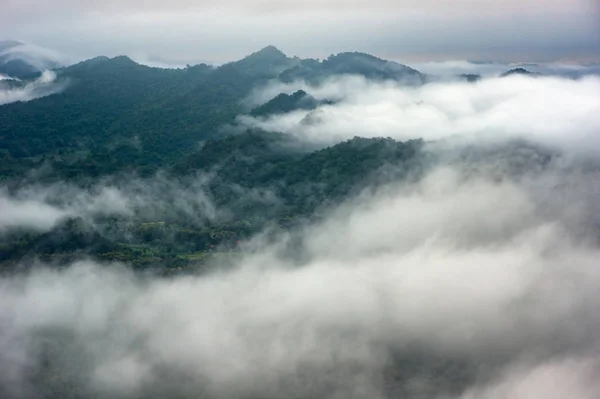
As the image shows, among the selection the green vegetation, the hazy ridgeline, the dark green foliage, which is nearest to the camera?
the hazy ridgeline

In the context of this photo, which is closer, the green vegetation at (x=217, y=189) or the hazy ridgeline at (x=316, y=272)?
the hazy ridgeline at (x=316, y=272)

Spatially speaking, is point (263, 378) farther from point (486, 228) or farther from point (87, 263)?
point (486, 228)

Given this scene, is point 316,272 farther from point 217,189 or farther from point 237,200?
point 217,189

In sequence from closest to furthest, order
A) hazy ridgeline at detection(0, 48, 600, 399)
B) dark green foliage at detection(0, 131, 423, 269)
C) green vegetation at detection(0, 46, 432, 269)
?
hazy ridgeline at detection(0, 48, 600, 399) → dark green foliage at detection(0, 131, 423, 269) → green vegetation at detection(0, 46, 432, 269)

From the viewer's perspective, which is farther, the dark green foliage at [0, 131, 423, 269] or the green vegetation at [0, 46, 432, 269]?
the green vegetation at [0, 46, 432, 269]

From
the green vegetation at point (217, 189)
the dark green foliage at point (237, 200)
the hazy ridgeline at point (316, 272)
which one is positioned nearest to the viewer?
the hazy ridgeline at point (316, 272)

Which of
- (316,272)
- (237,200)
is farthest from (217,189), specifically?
(316,272)

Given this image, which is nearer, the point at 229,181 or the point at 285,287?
the point at 285,287

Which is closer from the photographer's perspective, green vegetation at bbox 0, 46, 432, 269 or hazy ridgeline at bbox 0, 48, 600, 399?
hazy ridgeline at bbox 0, 48, 600, 399

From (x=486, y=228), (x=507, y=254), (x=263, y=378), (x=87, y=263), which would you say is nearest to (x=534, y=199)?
(x=486, y=228)
